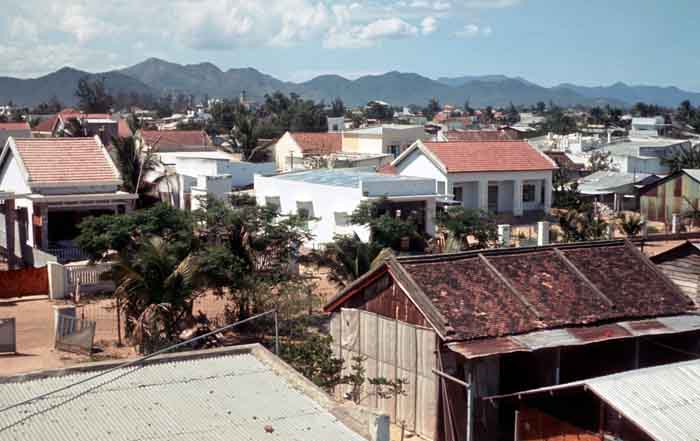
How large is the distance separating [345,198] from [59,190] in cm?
1042

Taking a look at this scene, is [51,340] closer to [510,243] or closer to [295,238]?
[295,238]

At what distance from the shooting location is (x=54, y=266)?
24.8 meters

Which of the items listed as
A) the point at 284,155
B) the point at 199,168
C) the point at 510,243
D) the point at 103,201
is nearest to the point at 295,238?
the point at 103,201

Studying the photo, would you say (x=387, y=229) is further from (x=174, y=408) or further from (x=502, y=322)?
(x=174, y=408)

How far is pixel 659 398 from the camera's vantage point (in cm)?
1137

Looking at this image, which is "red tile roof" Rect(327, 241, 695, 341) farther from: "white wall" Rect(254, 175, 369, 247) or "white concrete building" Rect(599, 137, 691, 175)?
"white concrete building" Rect(599, 137, 691, 175)

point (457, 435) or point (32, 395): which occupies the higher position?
point (32, 395)

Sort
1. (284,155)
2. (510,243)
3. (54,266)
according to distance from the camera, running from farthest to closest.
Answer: (284,155) < (510,243) < (54,266)

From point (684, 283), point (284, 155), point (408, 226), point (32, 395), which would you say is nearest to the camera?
point (32, 395)

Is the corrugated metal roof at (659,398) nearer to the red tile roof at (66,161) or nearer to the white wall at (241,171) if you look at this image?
the red tile roof at (66,161)

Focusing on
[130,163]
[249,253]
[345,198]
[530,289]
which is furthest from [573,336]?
[130,163]

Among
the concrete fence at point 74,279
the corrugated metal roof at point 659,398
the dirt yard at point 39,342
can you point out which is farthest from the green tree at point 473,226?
the corrugated metal roof at point 659,398

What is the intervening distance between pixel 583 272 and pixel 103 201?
60.0 ft

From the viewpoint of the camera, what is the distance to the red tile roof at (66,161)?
96.3 feet
